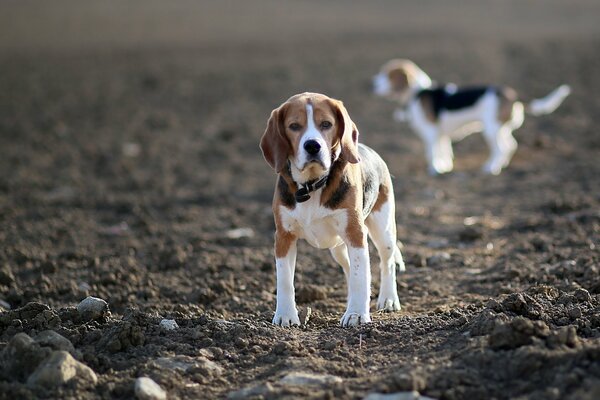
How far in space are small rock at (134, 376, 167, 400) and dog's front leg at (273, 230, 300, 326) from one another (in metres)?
1.52

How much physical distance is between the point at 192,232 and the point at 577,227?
414 centimetres

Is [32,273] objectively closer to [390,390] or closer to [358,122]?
[390,390]

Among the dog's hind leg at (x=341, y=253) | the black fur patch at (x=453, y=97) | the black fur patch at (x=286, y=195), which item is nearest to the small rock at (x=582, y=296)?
the dog's hind leg at (x=341, y=253)

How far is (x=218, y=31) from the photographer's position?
112 ft

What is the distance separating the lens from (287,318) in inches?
264

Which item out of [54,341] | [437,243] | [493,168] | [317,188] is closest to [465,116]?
[493,168]

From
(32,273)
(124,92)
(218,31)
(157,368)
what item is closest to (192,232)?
(32,273)

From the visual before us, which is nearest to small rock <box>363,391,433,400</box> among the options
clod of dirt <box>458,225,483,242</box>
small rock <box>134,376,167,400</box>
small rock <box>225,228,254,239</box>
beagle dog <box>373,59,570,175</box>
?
small rock <box>134,376,167,400</box>

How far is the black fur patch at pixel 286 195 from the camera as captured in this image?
652 centimetres

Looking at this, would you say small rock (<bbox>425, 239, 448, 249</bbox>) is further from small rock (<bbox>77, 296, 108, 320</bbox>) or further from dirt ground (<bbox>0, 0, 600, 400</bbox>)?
small rock (<bbox>77, 296, 108, 320</bbox>)

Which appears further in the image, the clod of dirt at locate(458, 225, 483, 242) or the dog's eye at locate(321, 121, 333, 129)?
the clod of dirt at locate(458, 225, 483, 242)

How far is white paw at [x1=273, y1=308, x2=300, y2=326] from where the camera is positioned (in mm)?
6695

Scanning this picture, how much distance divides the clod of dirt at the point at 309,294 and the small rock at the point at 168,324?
1.72m

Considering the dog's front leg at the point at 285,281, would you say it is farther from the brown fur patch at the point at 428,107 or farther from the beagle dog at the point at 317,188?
the brown fur patch at the point at 428,107
